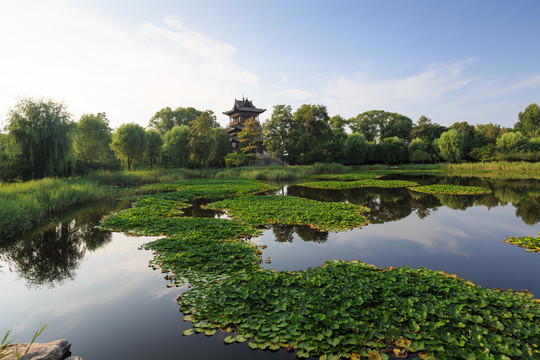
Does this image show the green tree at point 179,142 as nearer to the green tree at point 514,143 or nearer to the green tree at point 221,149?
the green tree at point 221,149

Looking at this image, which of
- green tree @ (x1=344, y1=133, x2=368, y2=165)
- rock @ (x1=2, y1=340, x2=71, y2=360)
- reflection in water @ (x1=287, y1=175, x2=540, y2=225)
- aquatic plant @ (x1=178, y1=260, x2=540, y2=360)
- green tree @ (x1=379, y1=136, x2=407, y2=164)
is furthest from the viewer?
green tree @ (x1=379, y1=136, x2=407, y2=164)

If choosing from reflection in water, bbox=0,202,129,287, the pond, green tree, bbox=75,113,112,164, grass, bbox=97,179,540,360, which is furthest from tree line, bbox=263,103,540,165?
grass, bbox=97,179,540,360

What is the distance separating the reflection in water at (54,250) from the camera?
6289 millimetres

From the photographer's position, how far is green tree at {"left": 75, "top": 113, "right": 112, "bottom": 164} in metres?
28.2

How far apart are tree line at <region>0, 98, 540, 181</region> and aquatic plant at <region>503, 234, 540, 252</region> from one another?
82.3 feet

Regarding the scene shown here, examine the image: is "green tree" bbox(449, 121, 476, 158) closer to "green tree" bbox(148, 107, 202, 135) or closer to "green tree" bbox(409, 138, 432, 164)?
"green tree" bbox(409, 138, 432, 164)

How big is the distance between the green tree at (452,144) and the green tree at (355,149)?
45.1 feet

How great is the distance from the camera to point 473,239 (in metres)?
8.39

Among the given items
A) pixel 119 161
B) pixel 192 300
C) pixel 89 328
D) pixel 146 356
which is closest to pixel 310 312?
pixel 192 300

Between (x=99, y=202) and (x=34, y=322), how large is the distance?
13.1m

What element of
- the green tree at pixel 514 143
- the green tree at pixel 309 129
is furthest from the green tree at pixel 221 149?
the green tree at pixel 514 143

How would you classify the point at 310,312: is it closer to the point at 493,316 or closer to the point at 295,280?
the point at 295,280

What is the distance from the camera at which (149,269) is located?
637 cm

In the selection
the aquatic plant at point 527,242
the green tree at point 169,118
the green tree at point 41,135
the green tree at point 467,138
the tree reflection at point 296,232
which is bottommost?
the tree reflection at point 296,232
